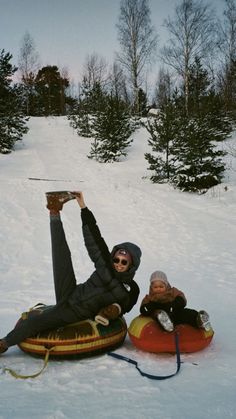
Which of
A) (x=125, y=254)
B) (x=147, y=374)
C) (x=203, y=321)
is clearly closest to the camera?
(x=147, y=374)

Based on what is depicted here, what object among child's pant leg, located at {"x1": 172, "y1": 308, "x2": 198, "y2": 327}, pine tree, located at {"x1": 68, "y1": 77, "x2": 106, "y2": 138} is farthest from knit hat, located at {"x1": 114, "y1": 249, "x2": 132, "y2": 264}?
pine tree, located at {"x1": 68, "y1": 77, "x2": 106, "y2": 138}

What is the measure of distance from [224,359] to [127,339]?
3.50 ft

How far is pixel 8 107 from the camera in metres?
17.0

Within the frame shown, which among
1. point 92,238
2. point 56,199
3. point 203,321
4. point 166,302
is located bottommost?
point 203,321

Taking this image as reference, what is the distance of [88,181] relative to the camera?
1387 cm

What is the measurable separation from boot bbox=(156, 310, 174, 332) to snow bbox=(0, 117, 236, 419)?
278 mm

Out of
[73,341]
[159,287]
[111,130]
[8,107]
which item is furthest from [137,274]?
[8,107]

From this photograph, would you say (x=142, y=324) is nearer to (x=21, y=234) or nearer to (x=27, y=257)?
(x=27, y=257)

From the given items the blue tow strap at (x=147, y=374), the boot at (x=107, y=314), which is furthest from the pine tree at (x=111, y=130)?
the blue tow strap at (x=147, y=374)

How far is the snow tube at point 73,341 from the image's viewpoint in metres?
3.46

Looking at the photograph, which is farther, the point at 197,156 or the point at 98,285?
the point at 197,156

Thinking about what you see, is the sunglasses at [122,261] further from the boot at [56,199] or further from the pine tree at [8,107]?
the pine tree at [8,107]

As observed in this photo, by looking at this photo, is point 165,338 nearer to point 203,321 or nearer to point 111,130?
point 203,321

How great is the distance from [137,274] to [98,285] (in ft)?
10.7
